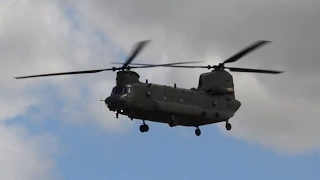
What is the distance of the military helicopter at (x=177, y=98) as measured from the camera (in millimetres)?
79688

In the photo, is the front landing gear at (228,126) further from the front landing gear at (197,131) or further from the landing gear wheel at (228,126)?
the front landing gear at (197,131)

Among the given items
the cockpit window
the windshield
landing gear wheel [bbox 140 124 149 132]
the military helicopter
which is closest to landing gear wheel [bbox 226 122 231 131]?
the military helicopter

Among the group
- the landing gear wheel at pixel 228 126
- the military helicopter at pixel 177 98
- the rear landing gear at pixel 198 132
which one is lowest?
the rear landing gear at pixel 198 132

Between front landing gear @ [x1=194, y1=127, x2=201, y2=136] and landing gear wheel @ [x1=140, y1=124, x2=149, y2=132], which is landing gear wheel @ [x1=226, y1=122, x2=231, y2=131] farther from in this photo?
landing gear wheel @ [x1=140, y1=124, x2=149, y2=132]

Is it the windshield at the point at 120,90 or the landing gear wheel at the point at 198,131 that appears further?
the landing gear wheel at the point at 198,131

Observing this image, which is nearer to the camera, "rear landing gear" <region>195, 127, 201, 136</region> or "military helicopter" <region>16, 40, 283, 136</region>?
"military helicopter" <region>16, 40, 283, 136</region>

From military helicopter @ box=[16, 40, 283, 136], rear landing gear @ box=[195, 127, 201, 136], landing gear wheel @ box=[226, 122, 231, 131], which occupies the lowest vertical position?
rear landing gear @ box=[195, 127, 201, 136]

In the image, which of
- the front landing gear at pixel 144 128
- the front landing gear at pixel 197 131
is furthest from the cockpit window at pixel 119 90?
the front landing gear at pixel 197 131

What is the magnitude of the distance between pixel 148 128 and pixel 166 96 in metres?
4.14

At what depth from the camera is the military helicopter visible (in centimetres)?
7969

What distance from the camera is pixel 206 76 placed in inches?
3529

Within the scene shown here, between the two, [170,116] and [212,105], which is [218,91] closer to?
[212,105]

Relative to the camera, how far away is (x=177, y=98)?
84.1m

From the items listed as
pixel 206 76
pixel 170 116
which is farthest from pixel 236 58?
pixel 170 116
